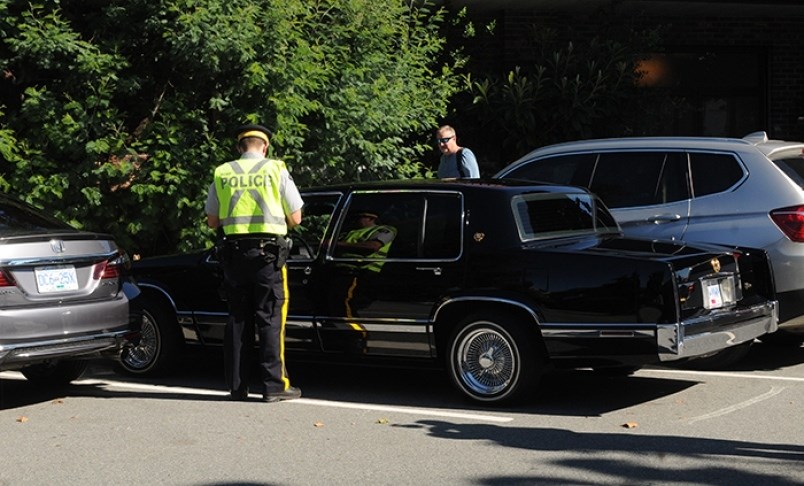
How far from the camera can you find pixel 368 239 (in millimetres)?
8531

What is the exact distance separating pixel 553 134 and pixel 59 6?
22.7 ft

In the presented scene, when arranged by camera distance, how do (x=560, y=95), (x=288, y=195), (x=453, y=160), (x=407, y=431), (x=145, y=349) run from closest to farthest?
(x=407, y=431), (x=288, y=195), (x=145, y=349), (x=453, y=160), (x=560, y=95)

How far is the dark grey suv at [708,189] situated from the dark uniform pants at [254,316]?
9.89ft

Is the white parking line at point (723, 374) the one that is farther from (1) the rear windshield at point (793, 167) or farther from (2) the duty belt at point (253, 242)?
(2) the duty belt at point (253, 242)

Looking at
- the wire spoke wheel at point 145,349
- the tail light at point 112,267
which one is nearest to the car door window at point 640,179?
the wire spoke wheel at point 145,349

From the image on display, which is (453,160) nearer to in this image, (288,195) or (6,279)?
(288,195)

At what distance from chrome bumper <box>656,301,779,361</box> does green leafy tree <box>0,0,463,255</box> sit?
4.70m

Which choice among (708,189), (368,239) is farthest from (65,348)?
(708,189)

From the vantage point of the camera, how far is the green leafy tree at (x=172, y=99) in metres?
11.2

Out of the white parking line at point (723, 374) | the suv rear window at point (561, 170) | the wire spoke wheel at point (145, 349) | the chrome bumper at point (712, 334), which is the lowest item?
the white parking line at point (723, 374)

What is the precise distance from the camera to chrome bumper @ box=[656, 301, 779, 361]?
7398mm

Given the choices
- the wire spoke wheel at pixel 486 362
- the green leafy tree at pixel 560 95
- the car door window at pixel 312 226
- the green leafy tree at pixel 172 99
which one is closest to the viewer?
the wire spoke wheel at pixel 486 362

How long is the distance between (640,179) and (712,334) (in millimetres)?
2458

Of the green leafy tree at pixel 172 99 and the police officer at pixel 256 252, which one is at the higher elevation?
the green leafy tree at pixel 172 99
